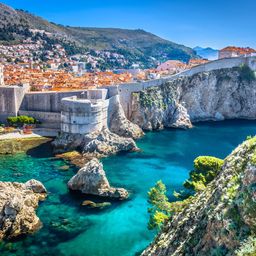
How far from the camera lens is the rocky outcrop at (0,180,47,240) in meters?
21.5

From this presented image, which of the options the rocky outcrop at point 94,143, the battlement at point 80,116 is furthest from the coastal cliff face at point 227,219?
the battlement at point 80,116

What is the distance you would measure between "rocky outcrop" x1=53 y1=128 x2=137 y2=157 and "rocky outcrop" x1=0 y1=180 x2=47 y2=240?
14.9m

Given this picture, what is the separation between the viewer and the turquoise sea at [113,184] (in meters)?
20.7

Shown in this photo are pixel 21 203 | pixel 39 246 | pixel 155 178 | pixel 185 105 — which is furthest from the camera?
pixel 185 105

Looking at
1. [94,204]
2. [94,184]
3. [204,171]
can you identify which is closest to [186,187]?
[204,171]

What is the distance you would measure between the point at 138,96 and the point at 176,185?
25727 millimetres

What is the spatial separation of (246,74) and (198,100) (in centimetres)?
1220

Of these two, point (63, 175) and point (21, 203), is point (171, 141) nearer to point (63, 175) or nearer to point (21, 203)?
point (63, 175)

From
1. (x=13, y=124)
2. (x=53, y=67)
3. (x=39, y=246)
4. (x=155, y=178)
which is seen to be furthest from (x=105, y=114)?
(x=53, y=67)

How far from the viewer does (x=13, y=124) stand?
4691 centimetres

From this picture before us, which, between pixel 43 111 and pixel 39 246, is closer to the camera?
pixel 39 246

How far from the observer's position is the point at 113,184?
101 ft

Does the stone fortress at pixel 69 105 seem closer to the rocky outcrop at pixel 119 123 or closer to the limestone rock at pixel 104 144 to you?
the rocky outcrop at pixel 119 123

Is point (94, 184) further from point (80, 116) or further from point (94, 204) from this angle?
point (80, 116)
